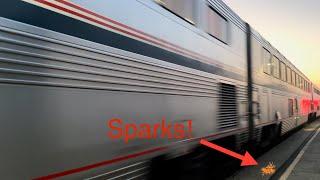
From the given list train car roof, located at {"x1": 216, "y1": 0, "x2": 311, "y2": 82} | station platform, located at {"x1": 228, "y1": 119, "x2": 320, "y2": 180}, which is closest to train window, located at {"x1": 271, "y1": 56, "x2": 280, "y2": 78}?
train car roof, located at {"x1": 216, "y1": 0, "x2": 311, "y2": 82}

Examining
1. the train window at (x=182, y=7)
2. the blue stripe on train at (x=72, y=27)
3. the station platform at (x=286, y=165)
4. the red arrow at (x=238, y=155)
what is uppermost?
the train window at (x=182, y=7)

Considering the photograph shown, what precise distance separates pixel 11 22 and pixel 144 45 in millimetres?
1954

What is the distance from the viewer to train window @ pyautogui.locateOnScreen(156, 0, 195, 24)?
216 inches

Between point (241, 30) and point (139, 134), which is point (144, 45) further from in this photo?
point (241, 30)

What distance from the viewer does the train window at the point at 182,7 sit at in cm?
548

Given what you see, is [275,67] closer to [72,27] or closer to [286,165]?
[286,165]

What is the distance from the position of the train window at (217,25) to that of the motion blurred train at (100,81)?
32 millimetres

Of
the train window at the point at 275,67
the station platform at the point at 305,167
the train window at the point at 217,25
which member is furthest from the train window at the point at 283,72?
the train window at the point at 217,25

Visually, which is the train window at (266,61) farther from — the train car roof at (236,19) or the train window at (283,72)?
the train window at (283,72)

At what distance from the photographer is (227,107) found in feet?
25.5

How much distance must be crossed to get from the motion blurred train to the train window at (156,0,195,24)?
14mm

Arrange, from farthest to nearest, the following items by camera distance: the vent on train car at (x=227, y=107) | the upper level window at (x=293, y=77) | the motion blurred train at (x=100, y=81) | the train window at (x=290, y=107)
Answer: the upper level window at (x=293, y=77) → the train window at (x=290, y=107) → the vent on train car at (x=227, y=107) → the motion blurred train at (x=100, y=81)

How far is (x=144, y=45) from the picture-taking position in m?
4.75

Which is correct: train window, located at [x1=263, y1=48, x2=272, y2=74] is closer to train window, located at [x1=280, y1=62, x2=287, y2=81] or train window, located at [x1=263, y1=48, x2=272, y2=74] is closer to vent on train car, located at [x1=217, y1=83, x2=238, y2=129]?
train window, located at [x1=280, y1=62, x2=287, y2=81]
